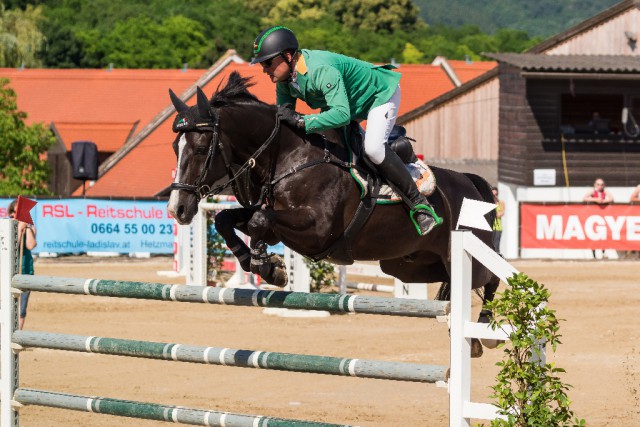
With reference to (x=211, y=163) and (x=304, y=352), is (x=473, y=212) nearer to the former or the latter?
(x=211, y=163)

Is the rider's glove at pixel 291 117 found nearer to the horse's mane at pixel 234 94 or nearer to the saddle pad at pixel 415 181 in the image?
the horse's mane at pixel 234 94

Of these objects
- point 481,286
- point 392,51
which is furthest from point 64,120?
point 392,51

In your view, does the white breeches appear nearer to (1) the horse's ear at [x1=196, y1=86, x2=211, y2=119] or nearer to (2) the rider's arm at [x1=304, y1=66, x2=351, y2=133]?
(2) the rider's arm at [x1=304, y1=66, x2=351, y2=133]

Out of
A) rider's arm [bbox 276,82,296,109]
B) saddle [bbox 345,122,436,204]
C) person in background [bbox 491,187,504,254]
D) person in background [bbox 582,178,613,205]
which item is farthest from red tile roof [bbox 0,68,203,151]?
rider's arm [bbox 276,82,296,109]

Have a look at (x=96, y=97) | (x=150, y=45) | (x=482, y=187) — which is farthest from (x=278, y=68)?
(x=150, y=45)

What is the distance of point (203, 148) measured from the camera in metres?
7.10

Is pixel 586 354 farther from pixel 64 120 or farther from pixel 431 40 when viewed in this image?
pixel 431 40

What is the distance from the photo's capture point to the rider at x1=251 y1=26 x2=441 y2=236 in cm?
714

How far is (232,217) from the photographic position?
7.25m

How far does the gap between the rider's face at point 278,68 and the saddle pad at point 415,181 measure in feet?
2.44

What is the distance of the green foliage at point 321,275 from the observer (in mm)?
16641

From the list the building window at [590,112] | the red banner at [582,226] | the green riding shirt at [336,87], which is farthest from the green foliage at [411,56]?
the green riding shirt at [336,87]

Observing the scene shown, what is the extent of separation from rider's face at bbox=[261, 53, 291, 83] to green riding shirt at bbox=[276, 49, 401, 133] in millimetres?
75

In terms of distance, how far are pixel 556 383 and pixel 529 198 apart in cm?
2543
